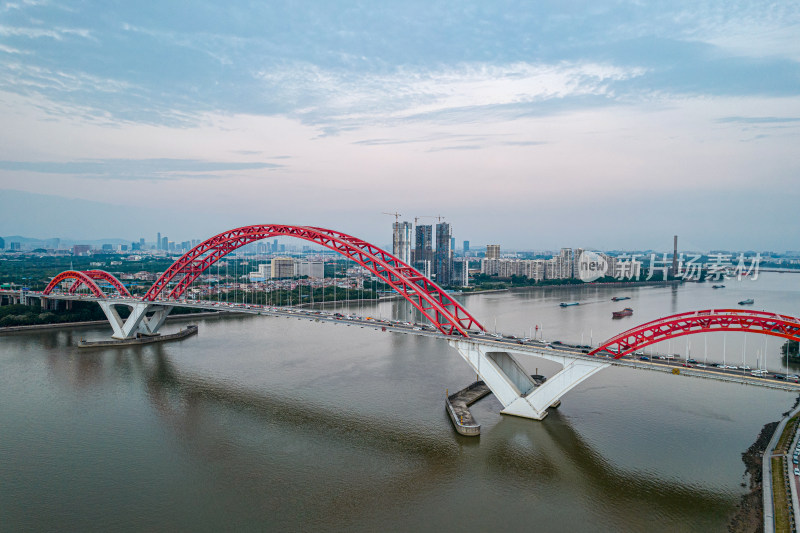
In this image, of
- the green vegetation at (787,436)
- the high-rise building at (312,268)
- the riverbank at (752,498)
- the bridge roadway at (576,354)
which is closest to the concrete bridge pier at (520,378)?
the bridge roadway at (576,354)

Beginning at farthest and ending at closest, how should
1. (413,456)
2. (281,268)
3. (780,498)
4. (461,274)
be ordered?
1. (461,274)
2. (281,268)
3. (413,456)
4. (780,498)

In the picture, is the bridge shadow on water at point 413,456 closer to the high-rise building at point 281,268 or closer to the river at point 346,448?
the river at point 346,448

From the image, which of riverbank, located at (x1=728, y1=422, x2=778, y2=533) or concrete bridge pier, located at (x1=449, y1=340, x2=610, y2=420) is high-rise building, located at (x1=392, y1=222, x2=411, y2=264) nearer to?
concrete bridge pier, located at (x1=449, y1=340, x2=610, y2=420)

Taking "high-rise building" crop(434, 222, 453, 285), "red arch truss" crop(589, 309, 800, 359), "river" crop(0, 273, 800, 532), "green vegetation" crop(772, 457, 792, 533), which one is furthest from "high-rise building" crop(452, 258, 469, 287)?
"green vegetation" crop(772, 457, 792, 533)

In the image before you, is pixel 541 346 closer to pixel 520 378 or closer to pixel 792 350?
pixel 520 378

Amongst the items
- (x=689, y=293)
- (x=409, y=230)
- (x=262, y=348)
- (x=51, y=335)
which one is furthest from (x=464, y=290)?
(x=51, y=335)

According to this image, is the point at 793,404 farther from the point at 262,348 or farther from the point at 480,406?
the point at 262,348

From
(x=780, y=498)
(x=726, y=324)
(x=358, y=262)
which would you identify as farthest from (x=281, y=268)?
(x=780, y=498)
